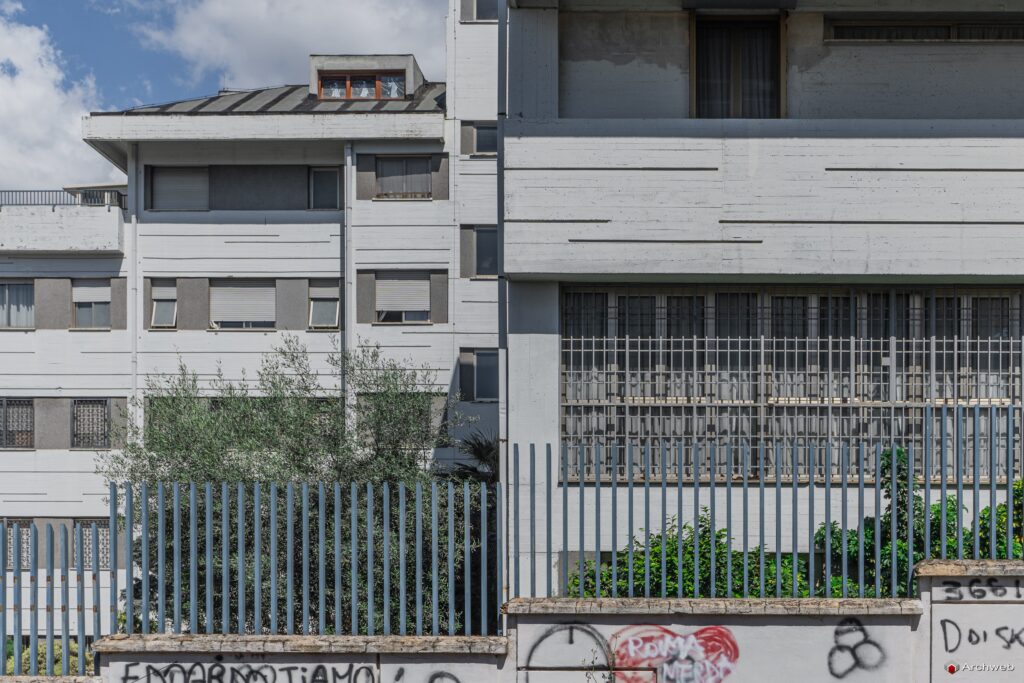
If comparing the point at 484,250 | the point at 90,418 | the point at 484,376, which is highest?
the point at 484,250

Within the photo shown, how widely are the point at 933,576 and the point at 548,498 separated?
2.69 meters

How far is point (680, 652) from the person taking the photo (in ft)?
20.1

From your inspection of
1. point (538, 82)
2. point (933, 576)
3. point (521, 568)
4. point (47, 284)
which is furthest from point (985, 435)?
point (47, 284)

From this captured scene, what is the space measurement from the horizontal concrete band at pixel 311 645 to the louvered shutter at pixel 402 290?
13548 mm

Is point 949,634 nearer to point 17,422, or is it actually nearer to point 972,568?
point 972,568

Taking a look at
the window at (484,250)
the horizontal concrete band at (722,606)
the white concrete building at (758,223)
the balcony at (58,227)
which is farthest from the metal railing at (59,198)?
the horizontal concrete band at (722,606)

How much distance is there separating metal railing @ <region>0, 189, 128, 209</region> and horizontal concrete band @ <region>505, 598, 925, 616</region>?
1672cm

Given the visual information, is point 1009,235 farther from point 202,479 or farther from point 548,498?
point 202,479

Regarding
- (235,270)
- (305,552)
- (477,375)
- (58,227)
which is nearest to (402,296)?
(477,375)

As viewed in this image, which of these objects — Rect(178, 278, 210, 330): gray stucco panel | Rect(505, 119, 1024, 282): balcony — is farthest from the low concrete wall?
Rect(178, 278, 210, 330): gray stucco panel

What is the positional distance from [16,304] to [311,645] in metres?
17.0

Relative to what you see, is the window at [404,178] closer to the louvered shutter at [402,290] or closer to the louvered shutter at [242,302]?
the louvered shutter at [402,290]

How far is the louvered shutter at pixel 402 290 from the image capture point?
19.3 metres

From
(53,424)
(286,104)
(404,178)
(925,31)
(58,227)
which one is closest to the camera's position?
(925,31)
